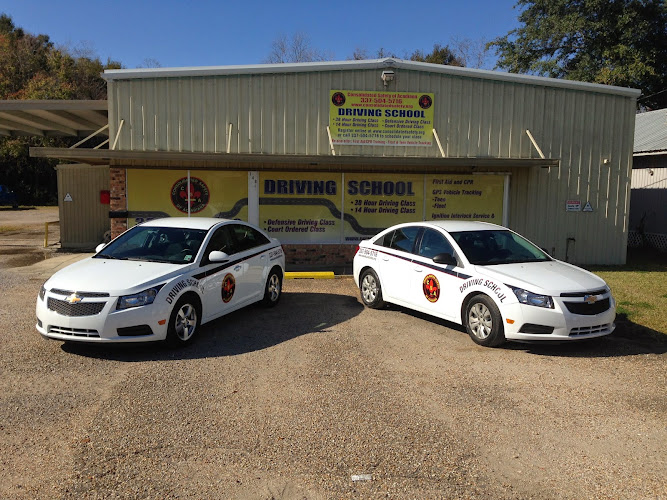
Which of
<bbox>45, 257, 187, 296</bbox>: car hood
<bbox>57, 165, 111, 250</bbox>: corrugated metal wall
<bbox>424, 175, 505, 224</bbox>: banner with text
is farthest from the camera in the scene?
<bbox>57, 165, 111, 250</bbox>: corrugated metal wall

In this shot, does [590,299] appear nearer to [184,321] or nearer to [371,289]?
[371,289]

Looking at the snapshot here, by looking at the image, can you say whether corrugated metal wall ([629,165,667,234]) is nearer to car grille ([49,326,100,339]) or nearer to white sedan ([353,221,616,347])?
white sedan ([353,221,616,347])

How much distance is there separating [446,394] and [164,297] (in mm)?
3286

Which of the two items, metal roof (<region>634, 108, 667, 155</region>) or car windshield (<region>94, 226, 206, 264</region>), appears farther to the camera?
metal roof (<region>634, 108, 667, 155</region>)

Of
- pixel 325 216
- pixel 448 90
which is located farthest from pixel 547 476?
pixel 448 90

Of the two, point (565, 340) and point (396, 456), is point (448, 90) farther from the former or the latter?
point (396, 456)

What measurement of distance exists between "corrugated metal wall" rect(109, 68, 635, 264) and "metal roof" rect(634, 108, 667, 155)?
4539mm

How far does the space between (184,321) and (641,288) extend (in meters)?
8.75

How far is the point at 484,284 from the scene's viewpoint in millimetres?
7250

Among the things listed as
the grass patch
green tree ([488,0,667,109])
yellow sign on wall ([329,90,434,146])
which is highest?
green tree ([488,0,667,109])

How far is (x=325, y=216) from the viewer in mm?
14102

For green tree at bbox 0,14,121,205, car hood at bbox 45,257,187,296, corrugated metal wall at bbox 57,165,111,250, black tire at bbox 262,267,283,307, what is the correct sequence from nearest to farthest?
car hood at bbox 45,257,187,296, black tire at bbox 262,267,283,307, corrugated metal wall at bbox 57,165,111,250, green tree at bbox 0,14,121,205

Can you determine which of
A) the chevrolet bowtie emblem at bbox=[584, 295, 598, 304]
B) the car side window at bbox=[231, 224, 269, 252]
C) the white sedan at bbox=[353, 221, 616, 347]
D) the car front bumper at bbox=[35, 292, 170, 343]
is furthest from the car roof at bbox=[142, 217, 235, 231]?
the chevrolet bowtie emblem at bbox=[584, 295, 598, 304]

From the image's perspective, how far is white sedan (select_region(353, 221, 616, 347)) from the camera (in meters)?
6.81
